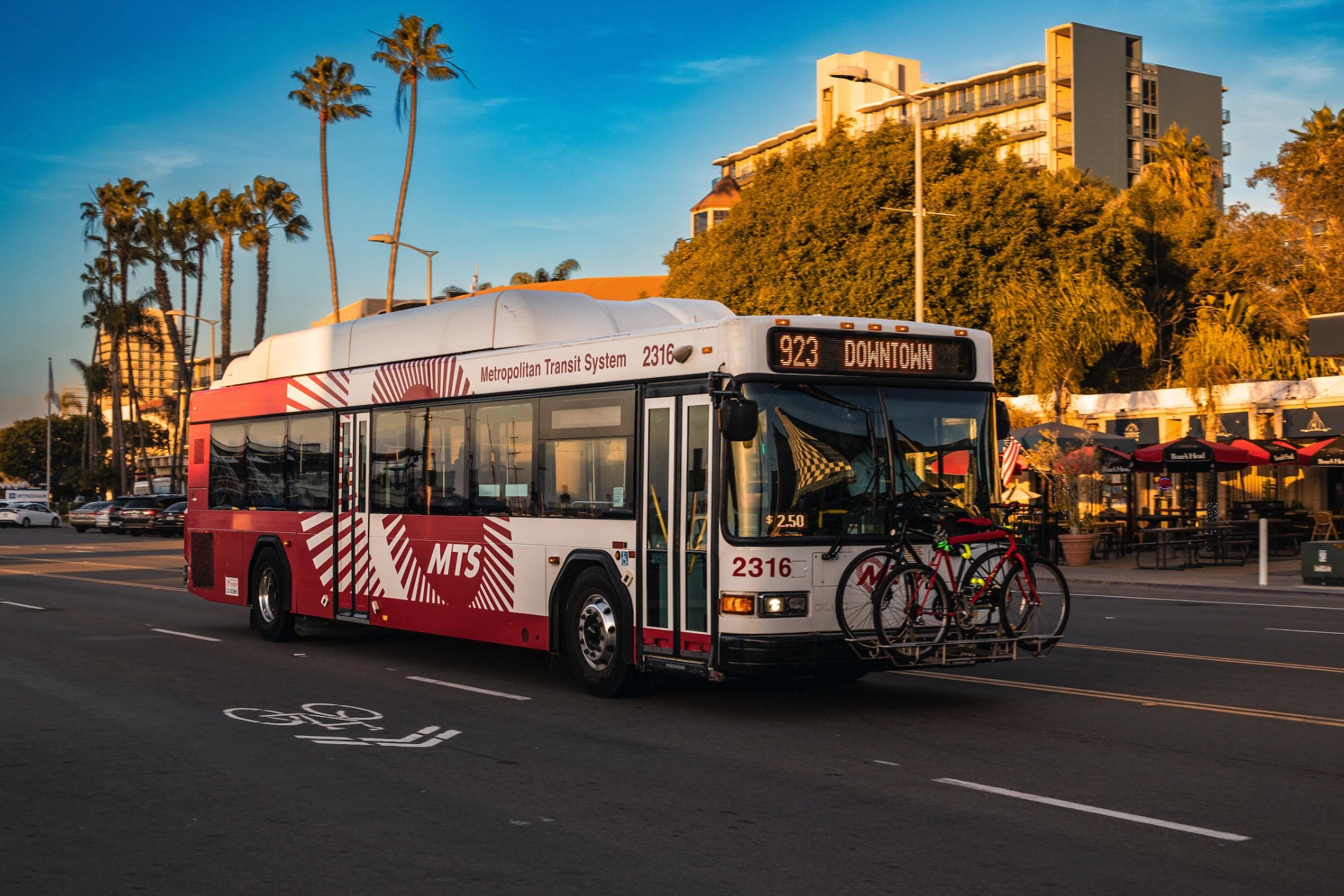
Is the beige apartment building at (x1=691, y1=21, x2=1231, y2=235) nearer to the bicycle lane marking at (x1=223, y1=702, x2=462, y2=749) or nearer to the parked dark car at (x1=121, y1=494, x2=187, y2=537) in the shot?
the parked dark car at (x1=121, y1=494, x2=187, y2=537)

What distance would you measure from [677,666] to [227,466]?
9.35 meters

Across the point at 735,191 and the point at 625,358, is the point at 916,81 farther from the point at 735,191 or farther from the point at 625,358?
the point at 625,358

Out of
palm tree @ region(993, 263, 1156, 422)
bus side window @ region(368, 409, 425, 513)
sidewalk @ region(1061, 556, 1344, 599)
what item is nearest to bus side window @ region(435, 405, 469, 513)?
bus side window @ region(368, 409, 425, 513)

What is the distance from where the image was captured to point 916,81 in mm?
105438

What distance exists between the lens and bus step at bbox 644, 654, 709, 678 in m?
10.1

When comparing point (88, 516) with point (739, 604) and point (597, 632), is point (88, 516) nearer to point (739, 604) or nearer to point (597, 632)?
point (597, 632)

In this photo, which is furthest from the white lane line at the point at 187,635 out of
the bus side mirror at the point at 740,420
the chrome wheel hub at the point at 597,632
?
the bus side mirror at the point at 740,420

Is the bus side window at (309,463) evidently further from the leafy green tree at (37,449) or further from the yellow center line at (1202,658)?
the leafy green tree at (37,449)

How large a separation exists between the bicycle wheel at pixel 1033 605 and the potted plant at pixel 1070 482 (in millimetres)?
21363

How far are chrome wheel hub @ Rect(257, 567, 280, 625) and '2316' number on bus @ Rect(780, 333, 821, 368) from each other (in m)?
8.37

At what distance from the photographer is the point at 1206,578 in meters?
27.0

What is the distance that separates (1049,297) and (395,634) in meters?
27.6

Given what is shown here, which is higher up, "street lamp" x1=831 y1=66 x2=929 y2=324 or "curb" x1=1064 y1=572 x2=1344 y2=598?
"street lamp" x1=831 y1=66 x2=929 y2=324

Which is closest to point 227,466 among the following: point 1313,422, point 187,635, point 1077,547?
point 187,635
